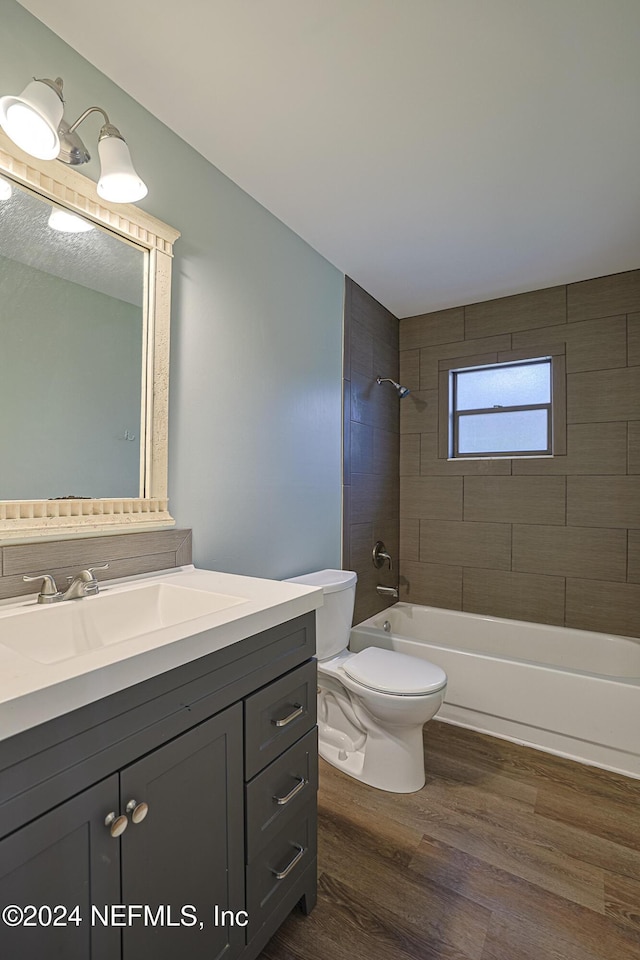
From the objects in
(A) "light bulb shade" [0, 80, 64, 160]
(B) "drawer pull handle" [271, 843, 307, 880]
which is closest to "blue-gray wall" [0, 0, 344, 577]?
(A) "light bulb shade" [0, 80, 64, 160]

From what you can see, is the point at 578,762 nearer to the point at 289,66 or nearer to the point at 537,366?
the point at 537,366

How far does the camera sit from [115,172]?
1228 millimetres

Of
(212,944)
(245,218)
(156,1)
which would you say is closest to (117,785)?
(212,944)

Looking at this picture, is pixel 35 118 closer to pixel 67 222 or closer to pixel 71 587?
pixel 67 222

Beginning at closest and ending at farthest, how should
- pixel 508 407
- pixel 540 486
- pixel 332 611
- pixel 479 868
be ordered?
pixel 479 868, pixel 332 611, pixel 540 486, pixel 508 407

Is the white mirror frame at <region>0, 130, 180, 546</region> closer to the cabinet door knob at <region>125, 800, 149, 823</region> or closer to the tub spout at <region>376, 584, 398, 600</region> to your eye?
the cabinet door knob at <region>125, 800, 149, 823</region>

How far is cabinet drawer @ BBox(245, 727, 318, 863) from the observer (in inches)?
42.9

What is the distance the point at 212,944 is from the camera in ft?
3.22

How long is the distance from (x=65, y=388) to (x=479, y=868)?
195cm

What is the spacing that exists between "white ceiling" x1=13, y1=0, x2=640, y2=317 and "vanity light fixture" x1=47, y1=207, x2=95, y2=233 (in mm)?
465

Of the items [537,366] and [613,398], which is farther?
[537,366]

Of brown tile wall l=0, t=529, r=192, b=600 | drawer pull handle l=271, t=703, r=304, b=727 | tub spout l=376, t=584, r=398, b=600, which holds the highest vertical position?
brown tile wall l=0, t=529, r=192, b=600

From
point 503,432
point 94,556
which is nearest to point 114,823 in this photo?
point 94,556

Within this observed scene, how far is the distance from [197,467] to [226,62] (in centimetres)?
124
